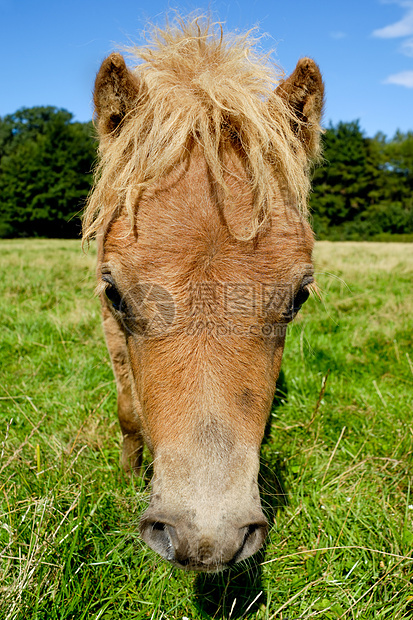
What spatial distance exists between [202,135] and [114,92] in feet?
1.96

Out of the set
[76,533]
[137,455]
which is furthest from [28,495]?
[137,455]

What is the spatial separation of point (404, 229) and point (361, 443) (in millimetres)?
51599

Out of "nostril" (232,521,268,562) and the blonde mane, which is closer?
"nostril" (232,521,268,562)

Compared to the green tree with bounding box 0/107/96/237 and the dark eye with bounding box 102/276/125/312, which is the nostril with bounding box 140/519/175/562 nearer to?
the dark eye with bounding box 102/276/125/312

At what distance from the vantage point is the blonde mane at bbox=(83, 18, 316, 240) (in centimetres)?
197

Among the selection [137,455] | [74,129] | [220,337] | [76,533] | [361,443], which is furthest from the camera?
[74,129]

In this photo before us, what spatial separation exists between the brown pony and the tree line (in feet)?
103

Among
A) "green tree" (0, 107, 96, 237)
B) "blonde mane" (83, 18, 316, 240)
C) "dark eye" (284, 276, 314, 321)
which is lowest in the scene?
"dark eye" (284, 276, 314, 321)

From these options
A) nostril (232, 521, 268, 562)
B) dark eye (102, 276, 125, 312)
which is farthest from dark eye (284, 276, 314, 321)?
nostril (232, 521, 268, 562)

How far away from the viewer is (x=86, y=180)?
3994cm

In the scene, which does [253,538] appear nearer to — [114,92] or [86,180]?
[114,92]

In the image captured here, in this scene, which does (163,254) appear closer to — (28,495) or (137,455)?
→ (28,495)

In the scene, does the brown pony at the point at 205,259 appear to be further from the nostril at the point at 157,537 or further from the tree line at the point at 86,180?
the tree line at the point at 86,180

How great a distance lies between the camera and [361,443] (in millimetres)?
3338
